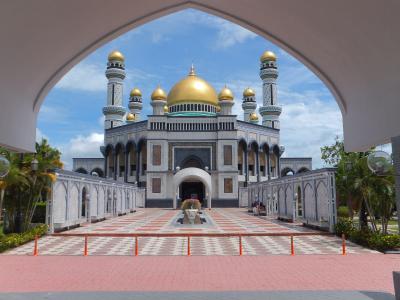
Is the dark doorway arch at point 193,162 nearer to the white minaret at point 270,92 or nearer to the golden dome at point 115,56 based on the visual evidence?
the white minaret at point 270,92

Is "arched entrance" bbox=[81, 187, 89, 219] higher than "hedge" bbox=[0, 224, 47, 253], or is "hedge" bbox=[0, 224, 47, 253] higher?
"arched entrance" bbox=[81, 187, 89, 219]

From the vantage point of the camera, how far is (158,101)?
5500 cm

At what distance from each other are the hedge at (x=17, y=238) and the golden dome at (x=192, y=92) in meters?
43.2

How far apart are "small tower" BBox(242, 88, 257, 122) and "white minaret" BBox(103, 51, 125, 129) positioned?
70.2 feet

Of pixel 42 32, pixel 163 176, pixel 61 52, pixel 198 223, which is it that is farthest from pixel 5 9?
pixel 163 176

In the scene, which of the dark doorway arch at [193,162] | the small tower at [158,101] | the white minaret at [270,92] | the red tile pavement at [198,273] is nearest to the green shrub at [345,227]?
the red tile pavement at [198,273]

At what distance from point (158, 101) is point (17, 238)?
4086 centimetres

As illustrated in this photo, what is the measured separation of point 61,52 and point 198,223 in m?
20.3

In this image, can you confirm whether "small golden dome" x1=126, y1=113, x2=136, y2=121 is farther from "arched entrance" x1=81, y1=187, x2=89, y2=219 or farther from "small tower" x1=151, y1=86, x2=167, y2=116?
"arched entrance" x1=81, y1=187, x2=89, y2=219

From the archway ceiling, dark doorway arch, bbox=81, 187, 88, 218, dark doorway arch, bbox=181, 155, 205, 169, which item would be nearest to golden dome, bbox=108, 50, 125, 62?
dark doorway arch, bbox=181, 155, 205, 169

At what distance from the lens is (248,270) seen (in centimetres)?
1045

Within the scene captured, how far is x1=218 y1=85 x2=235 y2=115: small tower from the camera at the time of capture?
55031mm

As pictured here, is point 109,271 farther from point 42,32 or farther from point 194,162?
point 194,162

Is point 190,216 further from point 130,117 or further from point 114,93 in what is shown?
point 130,117
